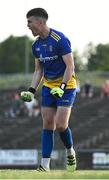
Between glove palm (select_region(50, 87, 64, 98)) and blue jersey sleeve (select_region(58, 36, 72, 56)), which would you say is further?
blue jersey sleeve (select_region(58, 36, 72, 56))

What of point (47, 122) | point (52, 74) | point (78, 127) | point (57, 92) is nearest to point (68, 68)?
point (52, 74)

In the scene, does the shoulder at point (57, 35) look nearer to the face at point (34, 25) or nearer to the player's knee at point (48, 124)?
the face at point (34, 25)

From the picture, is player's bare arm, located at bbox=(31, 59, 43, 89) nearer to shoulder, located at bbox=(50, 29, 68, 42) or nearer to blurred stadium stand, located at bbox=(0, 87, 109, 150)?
shoulder, located at bbox=(50, 29, 68, 42)

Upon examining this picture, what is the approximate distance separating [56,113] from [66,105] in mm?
198

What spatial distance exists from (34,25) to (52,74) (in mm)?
754

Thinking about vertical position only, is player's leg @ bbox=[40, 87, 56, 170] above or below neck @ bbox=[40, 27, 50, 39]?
below

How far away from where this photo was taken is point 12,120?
45.3 meters

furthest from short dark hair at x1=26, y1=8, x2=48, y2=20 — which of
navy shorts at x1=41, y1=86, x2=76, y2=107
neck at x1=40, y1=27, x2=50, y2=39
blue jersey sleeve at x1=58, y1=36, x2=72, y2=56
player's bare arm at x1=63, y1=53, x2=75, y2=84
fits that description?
navy shorts at x1=41, y1=86, x2=76, y2=107

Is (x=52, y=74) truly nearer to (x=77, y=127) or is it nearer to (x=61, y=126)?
(x=61, y=126)

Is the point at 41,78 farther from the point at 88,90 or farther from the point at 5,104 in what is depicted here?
the point at 5,104

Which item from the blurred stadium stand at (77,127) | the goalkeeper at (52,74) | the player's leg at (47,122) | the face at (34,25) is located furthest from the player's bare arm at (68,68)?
the blurred stadium stand at (77,127)

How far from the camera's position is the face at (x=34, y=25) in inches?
449

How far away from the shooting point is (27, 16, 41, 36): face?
37.4 feet

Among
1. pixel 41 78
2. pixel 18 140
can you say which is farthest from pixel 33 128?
pixel 41 78
